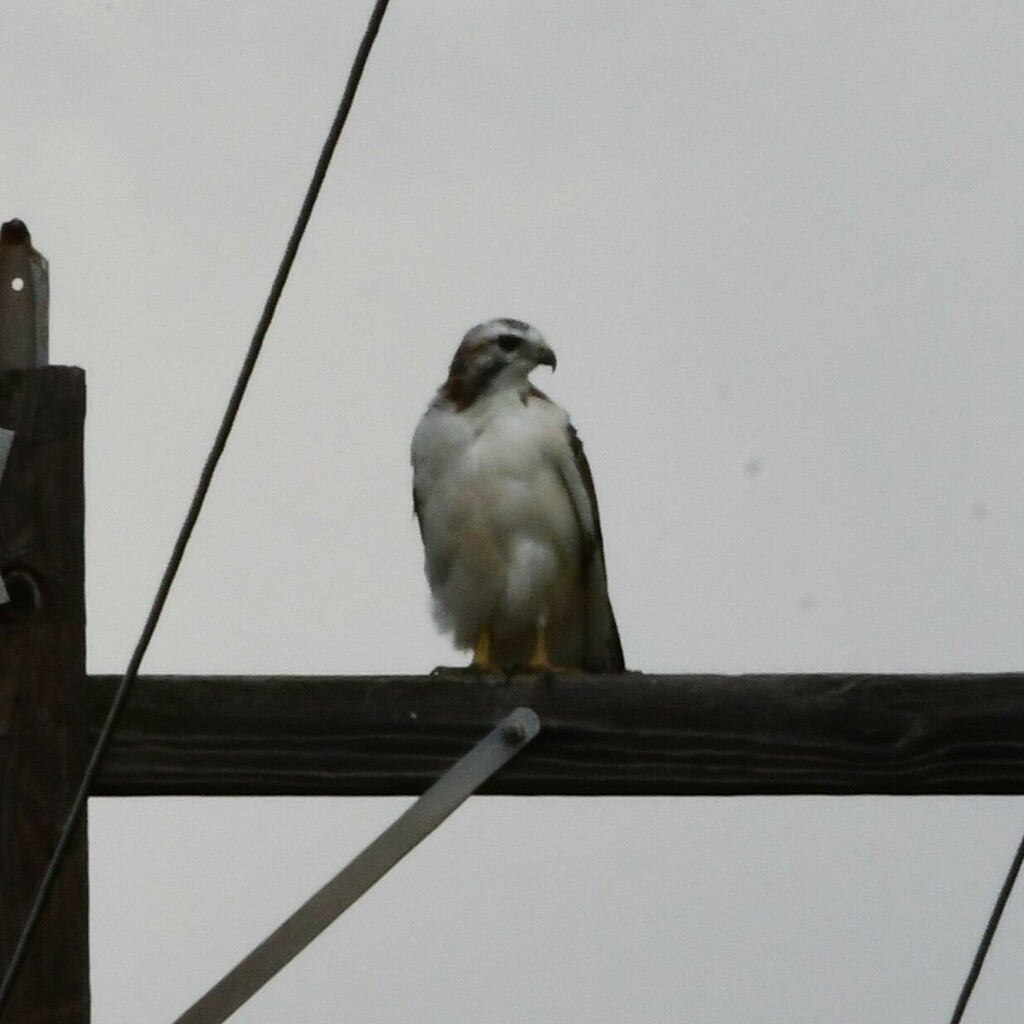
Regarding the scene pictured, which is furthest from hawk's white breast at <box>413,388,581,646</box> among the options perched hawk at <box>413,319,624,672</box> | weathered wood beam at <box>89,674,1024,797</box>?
weathered wood beam at <box>89,674,1024,797</box>

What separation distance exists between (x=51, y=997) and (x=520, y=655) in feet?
10.1

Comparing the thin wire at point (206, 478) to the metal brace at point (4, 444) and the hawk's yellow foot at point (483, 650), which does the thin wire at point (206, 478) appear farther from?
the hawk's yellow foot at point (483, 650)

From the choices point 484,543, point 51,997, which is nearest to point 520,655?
point 484,543

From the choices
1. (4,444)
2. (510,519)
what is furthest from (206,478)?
(510,519)

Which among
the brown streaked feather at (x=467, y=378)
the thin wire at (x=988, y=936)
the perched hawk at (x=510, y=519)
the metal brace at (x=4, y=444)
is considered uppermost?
the brown streaked feather at (x=467, y=378)

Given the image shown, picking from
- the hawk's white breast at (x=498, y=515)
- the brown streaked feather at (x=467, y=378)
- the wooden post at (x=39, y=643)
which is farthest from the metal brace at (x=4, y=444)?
the brown streaked feather at (x=467, y=378)

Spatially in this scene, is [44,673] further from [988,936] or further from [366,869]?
[988,936]

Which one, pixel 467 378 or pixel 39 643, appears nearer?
pixel 39 643

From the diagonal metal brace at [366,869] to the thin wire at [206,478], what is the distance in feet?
0.90

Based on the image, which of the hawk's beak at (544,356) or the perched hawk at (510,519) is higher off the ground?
the hawk's beak at (544,356)

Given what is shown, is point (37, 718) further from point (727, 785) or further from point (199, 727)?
point (727, 785)

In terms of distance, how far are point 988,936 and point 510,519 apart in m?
2.70

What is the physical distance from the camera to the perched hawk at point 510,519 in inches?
230

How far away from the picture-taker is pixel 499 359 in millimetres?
6191
